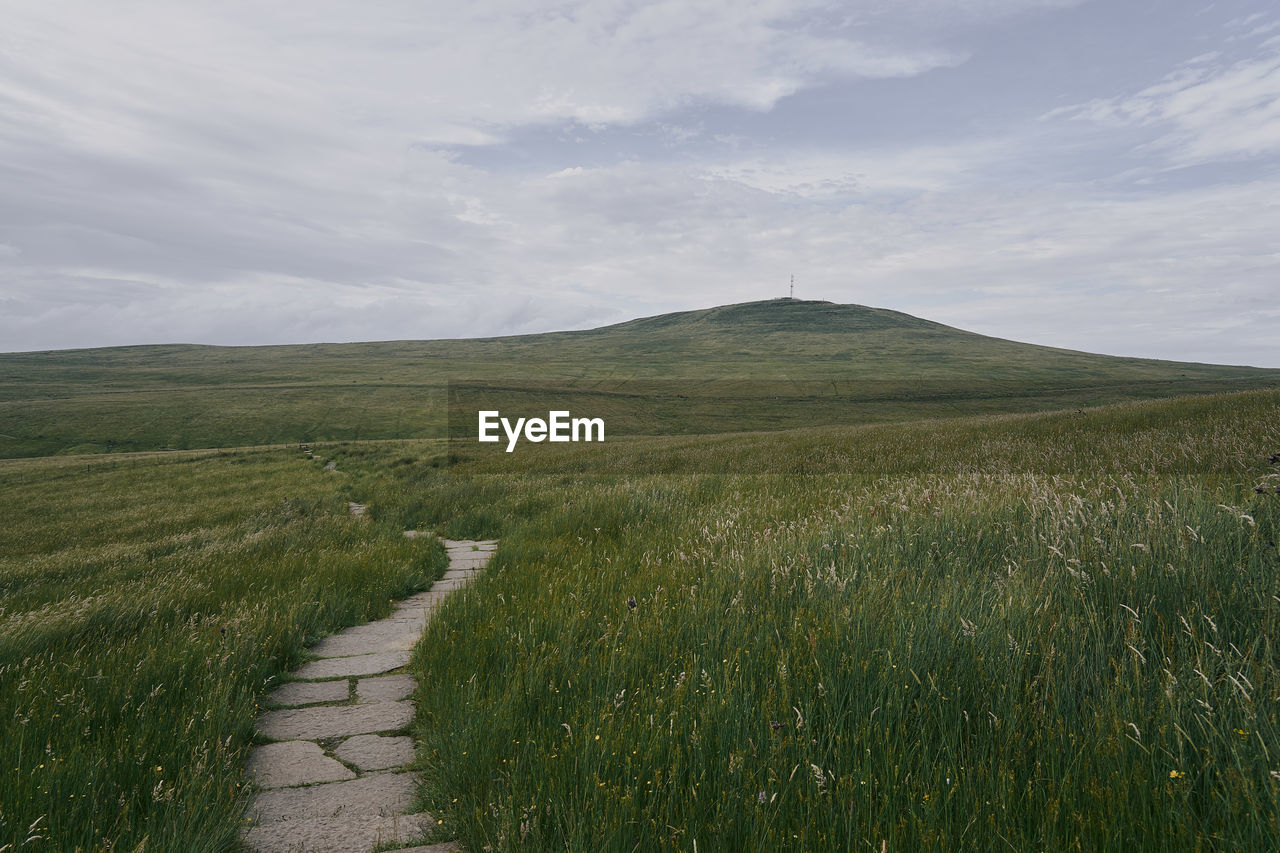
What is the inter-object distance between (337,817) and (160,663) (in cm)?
193

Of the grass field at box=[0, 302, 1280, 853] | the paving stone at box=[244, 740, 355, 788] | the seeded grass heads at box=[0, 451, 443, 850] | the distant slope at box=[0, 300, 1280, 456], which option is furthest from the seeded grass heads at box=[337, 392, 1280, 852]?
the distant slope at box=[0, 300, 1280, 456]

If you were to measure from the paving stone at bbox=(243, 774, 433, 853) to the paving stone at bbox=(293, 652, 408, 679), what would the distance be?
6.05ft

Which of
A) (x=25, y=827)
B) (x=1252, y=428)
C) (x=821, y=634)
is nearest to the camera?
(x=25, y=827)

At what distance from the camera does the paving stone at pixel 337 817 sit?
101 inches

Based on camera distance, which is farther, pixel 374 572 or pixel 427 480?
pixel 427 480

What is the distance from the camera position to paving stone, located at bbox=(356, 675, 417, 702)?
426 cm

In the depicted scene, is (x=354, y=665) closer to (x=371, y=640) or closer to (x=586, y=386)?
(x=371, y=640)

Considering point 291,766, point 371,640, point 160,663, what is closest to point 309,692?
point 160,663

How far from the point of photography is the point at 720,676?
2.82 meters

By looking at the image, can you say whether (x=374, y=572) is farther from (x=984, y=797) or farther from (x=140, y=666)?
(x=984, y=797)

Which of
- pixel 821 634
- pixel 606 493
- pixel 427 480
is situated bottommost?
pixel 427 480

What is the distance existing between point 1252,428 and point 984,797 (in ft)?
41.9

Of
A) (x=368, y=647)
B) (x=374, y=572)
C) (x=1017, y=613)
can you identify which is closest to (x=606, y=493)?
(x=374, y=572)

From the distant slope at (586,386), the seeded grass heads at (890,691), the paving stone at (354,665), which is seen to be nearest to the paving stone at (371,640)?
the paving stone at (354,665)
